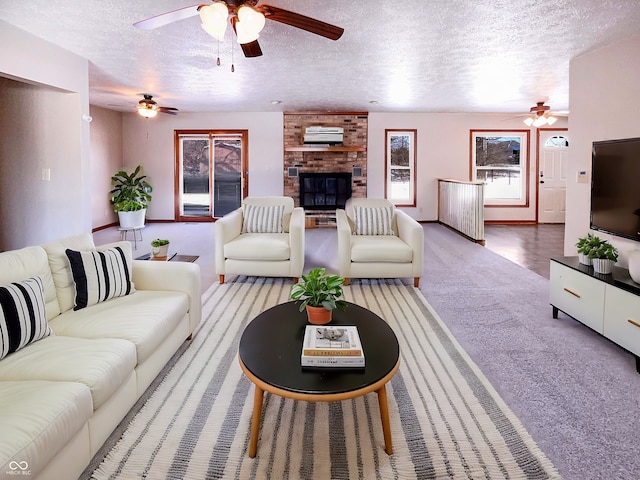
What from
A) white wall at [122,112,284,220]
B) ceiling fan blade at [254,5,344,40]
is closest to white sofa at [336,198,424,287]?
ceiling fan blade at [254,5,344,40]

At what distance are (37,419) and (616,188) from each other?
3725mm

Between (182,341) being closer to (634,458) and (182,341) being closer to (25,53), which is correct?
(634,458)

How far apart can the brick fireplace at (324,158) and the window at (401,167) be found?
1.84ft

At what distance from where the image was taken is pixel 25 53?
11.4ft

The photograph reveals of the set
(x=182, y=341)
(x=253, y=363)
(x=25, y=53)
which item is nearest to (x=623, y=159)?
(x=253, y=363)

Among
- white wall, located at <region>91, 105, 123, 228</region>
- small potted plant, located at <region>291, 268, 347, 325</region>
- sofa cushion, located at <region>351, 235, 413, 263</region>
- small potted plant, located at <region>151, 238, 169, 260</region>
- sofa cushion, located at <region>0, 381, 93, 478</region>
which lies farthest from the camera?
white wall, located at <region>91, 105, 123, 228</region>

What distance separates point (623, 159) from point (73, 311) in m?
3.80

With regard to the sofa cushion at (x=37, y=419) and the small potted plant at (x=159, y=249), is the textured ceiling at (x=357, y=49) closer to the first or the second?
the small potted plant at (x=159, y=249)

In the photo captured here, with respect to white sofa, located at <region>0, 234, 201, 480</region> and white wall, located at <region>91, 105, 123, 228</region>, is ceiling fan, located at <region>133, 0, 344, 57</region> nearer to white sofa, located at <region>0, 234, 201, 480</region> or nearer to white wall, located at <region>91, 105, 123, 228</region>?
white sofa, located at <region>0, 234, 201, 480</region>

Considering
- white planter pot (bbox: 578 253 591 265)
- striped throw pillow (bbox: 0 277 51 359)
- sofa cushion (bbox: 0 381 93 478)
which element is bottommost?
sofa cushion (bbox: 0 381 93 478)

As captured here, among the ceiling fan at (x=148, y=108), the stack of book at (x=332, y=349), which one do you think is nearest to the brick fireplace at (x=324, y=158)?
the ceiling fan at (x=148, y=108)

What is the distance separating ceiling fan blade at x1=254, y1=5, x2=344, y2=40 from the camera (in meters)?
2.38

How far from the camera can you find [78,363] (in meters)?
1.66

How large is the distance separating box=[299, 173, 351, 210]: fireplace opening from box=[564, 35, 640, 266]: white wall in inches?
191
